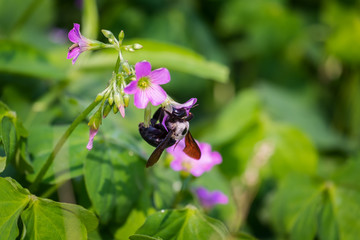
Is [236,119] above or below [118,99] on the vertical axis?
below

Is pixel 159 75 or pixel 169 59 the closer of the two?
pixel 159 75

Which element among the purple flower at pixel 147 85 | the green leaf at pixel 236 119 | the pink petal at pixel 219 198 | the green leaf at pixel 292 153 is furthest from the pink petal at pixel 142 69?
the green leaf at pixel 292 153

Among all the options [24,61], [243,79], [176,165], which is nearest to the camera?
[176,165]

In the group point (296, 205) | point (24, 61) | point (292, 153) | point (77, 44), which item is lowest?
point (292, 153)

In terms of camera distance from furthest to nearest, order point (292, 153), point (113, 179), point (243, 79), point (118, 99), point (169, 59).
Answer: point (243, 79)
point (292, 153)
point (169, 59)
point (113, 179)
point (118, 99)

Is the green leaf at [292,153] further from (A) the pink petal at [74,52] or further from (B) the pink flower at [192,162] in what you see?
(A) the pink petal at [74,52]

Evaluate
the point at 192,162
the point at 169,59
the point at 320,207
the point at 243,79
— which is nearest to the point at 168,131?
the point at 192,162

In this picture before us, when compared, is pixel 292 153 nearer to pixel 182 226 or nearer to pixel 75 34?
pixel 182 226

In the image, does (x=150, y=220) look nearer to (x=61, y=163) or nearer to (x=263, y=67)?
(x=61, y=163)
